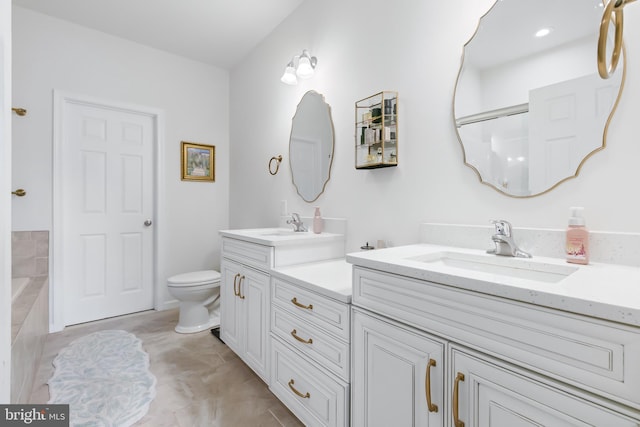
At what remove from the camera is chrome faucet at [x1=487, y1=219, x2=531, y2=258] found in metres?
1.11

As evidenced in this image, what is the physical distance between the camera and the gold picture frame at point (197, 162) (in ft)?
10.4

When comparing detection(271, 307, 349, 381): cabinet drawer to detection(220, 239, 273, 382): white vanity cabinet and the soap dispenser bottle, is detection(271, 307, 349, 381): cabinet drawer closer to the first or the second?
detection(220, 239, 273, 382): white vanity cabinet

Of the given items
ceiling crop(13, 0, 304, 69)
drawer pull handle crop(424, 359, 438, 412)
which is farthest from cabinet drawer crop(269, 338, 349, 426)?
ceiling crop(13, 0, 304, 69)

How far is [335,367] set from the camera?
1192 mm

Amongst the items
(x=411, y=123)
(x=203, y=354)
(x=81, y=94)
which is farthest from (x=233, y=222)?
(x=411, y=123)

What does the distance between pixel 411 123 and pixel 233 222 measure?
2.42 metres

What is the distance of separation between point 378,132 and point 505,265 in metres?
0.91

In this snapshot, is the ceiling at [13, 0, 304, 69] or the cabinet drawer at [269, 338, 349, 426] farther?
the ceiling at [13, 0, 304, 69]

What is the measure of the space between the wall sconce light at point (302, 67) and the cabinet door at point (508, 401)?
1925 millimetres

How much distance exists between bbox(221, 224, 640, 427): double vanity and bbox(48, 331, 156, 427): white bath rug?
30.6 inches

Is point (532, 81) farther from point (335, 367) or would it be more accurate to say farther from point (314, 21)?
point (314, 21)

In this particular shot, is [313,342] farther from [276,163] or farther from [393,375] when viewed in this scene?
[276,163]

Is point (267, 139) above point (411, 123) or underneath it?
above

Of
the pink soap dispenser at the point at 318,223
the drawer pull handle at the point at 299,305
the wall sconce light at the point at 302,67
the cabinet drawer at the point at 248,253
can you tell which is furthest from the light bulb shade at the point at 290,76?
the drawer pull handle at the point at 299,305
